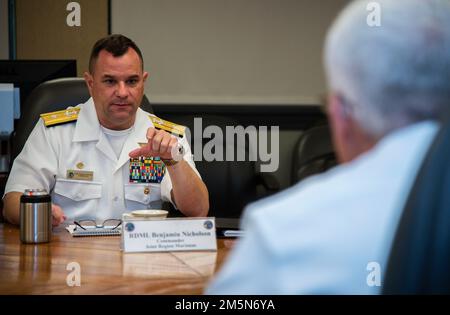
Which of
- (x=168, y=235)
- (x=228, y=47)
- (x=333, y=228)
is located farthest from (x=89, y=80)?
(x=333, y=228)

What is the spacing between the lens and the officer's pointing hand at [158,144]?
212 cm

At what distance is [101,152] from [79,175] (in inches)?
5.0

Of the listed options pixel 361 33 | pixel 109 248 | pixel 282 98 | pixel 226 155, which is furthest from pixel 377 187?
pixel 282 98

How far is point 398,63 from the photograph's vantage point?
2.71 feet

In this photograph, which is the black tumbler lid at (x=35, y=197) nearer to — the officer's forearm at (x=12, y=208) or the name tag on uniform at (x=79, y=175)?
the officer's forearm at (x=12, y=208)


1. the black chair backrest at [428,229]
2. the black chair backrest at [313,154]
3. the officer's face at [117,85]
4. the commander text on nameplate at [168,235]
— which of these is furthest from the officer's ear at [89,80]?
the black chair backrest at [428,229]

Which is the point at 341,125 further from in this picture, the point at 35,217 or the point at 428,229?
the point at 35,217

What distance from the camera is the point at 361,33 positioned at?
33.0 inches

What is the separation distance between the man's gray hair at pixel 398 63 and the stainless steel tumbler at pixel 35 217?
1248 millimetres

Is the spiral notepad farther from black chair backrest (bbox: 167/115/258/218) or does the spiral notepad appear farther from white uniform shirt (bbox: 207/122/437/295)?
black chair backrest (bbox: 167/115/258/218)

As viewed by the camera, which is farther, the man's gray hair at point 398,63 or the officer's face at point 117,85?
the officer's face at point 117,85
